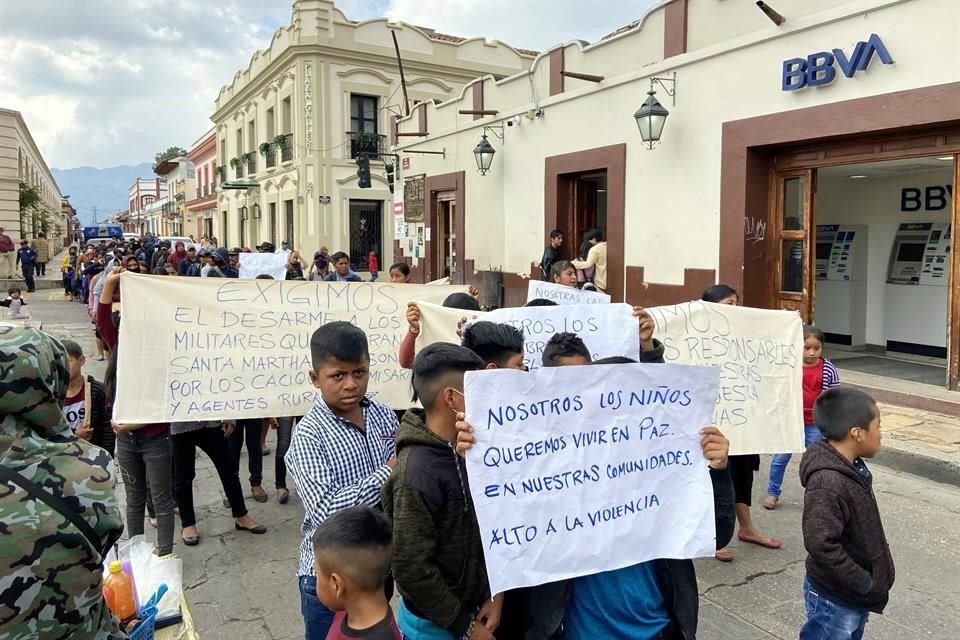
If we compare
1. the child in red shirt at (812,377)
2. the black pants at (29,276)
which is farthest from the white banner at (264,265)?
the black pants at (29,276)

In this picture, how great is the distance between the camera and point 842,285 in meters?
11.0

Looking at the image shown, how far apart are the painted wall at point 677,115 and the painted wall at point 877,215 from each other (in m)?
2.10

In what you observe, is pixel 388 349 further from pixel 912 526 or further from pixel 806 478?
pixel 912 526

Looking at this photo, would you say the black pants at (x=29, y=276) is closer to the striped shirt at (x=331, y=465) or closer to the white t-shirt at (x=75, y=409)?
the white t-shirt at (x=75, y=409)

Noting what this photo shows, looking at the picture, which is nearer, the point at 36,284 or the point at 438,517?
the point at 438,517

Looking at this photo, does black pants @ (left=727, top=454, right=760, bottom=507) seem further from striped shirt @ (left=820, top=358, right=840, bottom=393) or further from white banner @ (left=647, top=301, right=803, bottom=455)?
striped shirt @ (left=820, top=358, right=840, bottom=393)

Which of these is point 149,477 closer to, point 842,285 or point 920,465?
point 920,465

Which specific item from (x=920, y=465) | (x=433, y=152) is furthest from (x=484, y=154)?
(x=920, y=465)

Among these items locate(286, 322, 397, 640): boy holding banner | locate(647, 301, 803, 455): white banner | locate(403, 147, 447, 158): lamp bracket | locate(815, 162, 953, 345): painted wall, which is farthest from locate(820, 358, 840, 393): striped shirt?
locate(403, 147, 447, 158): lamp bracket

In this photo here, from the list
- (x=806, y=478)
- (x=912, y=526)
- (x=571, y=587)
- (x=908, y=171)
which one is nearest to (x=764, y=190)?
(x=908, y=171)

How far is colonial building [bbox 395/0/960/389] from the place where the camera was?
747 centimetres

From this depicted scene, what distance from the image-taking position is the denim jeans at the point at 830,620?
2539mm

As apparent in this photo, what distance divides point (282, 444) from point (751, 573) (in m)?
3.47

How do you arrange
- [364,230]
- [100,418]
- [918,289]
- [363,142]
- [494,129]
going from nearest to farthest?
[100,418] → [918,289] → [494,129] → [363,142] → [364,230]
